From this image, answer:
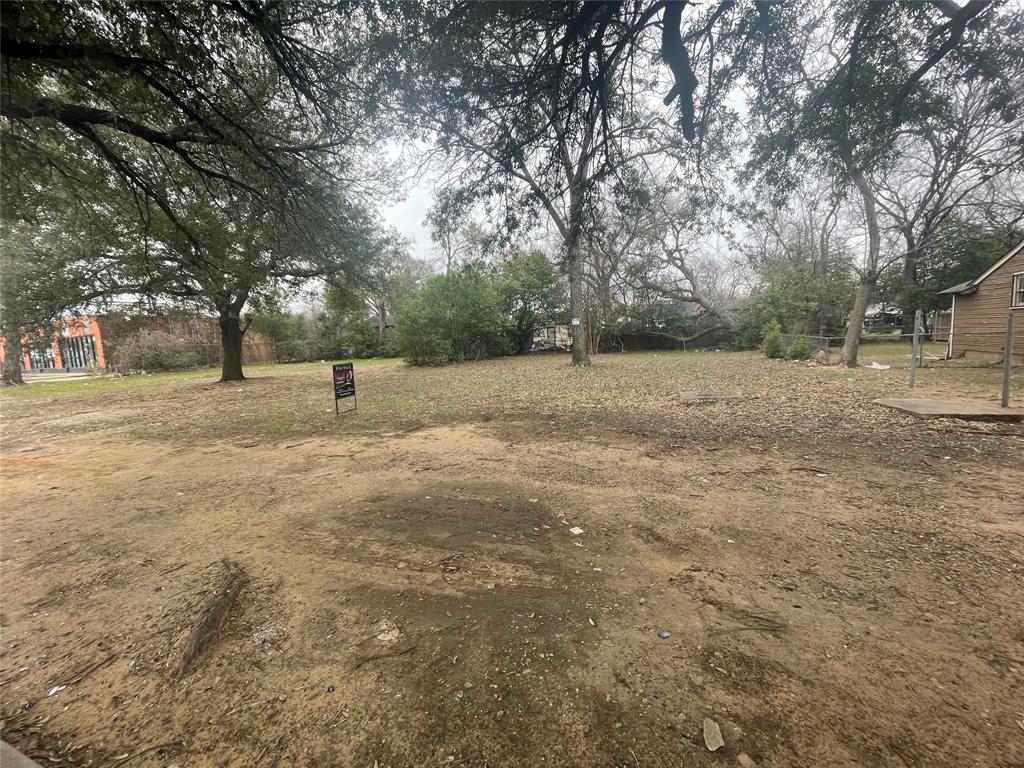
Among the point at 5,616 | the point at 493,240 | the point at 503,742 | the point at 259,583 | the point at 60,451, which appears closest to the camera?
the point at 503,742

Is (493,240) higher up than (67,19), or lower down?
lower down

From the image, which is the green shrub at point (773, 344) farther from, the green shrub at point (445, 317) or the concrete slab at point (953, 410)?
the green shrub at point (445, 317)

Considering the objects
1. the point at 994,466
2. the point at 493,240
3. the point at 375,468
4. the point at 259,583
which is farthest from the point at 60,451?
the point at 994,466

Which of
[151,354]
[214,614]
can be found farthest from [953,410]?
[151,354]

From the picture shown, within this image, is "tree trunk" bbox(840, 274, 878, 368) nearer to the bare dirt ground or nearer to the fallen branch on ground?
the bare dirt ground

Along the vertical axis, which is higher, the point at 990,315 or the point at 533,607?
the point at 990,315

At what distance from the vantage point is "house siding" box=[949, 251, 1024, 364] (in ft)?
42.8

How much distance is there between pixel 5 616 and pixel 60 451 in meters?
5.30

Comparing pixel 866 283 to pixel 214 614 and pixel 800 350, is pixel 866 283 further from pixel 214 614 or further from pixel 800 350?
pixel 214 614

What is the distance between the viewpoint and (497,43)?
4926mm

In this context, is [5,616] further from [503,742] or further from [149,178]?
[149,178]

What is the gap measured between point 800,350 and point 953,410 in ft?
39.0

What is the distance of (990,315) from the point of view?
14.0m

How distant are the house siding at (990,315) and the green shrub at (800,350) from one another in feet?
13.5
